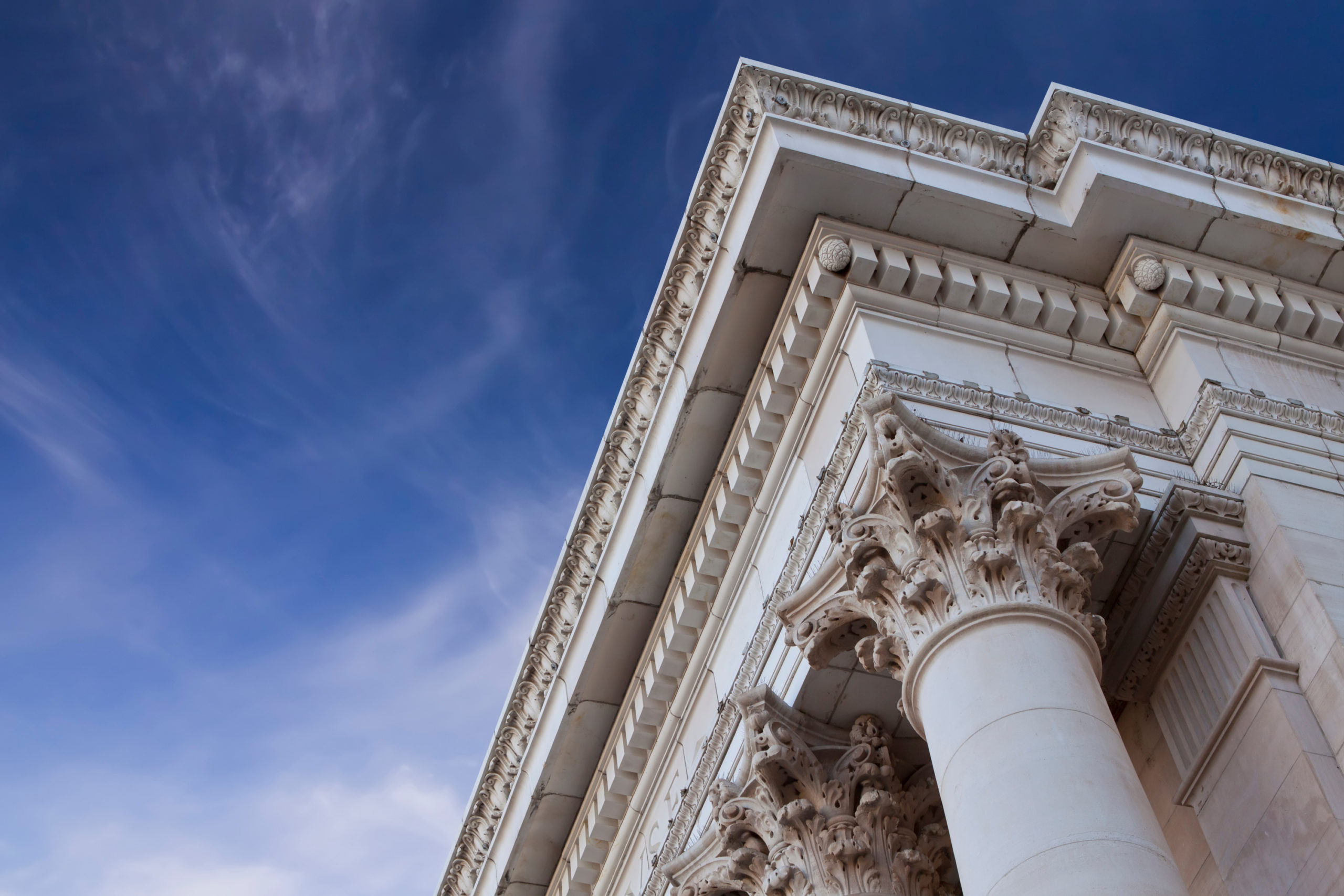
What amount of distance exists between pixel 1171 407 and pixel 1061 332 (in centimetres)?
123

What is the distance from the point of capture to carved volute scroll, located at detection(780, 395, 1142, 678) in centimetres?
1020

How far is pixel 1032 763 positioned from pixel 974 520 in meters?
2.19

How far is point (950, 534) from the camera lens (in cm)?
1048

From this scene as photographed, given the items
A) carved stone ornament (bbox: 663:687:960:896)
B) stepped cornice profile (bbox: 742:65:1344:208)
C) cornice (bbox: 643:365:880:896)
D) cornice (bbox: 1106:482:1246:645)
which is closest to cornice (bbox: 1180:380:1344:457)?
cornice (bbox: 1106:482:1246:645)

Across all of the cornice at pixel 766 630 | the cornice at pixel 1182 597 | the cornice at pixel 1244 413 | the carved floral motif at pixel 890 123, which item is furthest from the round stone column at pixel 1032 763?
the carved floral motif at pixel 890 123

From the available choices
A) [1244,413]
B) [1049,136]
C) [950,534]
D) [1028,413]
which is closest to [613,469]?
[1028,413]

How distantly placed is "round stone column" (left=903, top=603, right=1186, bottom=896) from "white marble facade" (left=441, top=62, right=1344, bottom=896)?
0.03 meters

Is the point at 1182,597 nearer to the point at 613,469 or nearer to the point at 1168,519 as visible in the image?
the point at 1168,519

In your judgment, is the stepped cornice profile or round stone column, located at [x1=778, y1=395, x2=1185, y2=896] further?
the stepped cornice profile

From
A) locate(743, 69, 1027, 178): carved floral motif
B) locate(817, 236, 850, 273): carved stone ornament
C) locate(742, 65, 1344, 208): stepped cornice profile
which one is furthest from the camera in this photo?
locate(742, 65, 1344, 208): stepped cornice profile

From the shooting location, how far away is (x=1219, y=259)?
13523mm

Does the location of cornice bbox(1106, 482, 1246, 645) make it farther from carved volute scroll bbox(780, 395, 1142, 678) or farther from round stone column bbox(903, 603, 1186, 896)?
round stone column bbox(903, 603, 1186, 896)

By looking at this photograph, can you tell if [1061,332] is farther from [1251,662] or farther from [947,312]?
[1251,662]

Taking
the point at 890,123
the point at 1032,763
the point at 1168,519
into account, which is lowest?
the point at 1032,763
